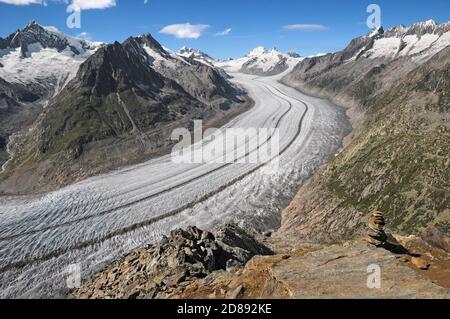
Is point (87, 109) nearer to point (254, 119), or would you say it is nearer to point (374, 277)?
point (254, 119)

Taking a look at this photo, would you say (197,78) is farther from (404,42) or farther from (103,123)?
(404,42)

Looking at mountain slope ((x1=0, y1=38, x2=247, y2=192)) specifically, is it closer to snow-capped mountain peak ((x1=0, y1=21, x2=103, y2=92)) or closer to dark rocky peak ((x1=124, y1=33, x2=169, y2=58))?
snow-capped mountain peak ((x1=0, y1=21, x2=103, y2=92))

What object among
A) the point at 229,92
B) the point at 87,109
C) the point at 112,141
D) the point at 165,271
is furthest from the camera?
the point at 229,92

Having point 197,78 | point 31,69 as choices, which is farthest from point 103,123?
A: point 31,69

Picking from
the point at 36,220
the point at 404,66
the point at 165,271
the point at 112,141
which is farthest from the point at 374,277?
the point at 404,66

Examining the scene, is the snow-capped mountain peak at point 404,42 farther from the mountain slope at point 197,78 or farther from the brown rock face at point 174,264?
the brown rock face at point 174,264

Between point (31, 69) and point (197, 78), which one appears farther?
point (31, 69)
